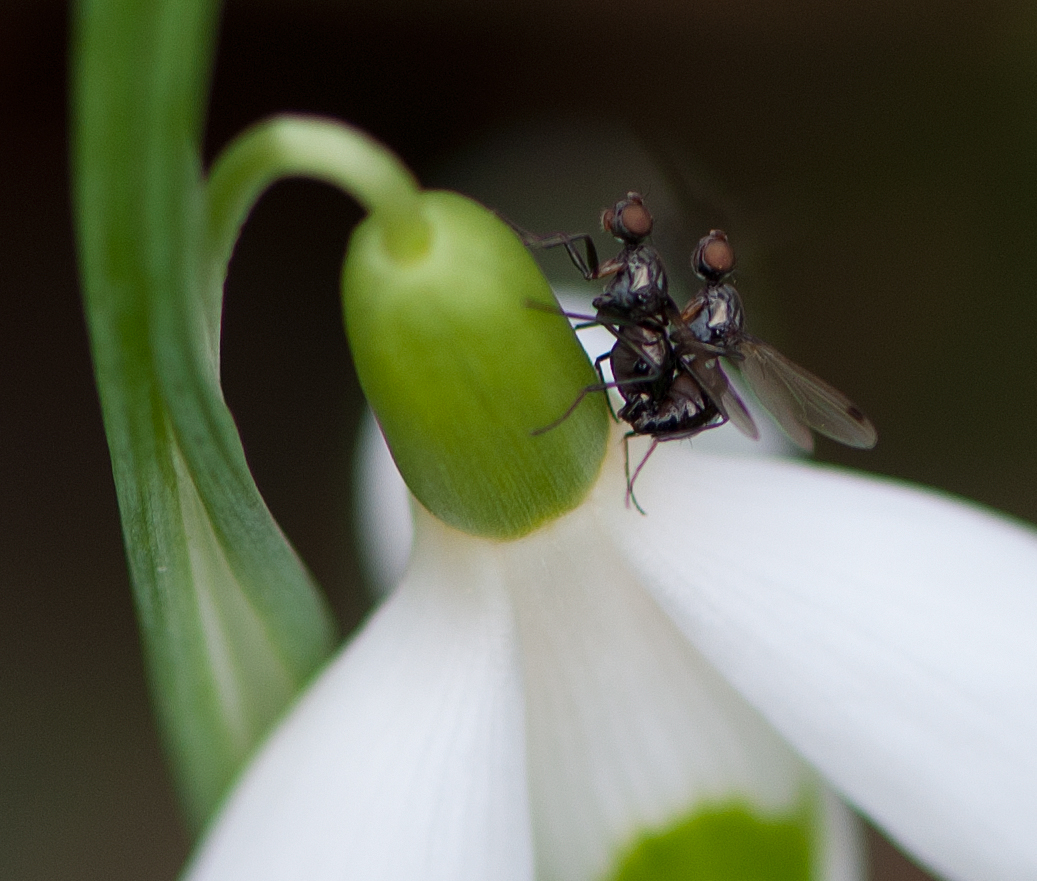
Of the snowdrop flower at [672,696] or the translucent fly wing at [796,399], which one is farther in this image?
the translucent fly wing at [796,399]

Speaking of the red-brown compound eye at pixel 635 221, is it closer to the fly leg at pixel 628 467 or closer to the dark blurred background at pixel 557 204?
the fly leg at pixel 628 467

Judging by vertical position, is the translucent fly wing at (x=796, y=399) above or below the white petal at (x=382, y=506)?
below

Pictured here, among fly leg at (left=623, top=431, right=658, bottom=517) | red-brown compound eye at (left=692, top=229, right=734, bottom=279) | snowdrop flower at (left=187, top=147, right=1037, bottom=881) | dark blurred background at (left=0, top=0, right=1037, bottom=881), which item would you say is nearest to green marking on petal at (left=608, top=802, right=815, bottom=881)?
snowdrop flower at (left=187, top=147, right=1037, bottom=881)

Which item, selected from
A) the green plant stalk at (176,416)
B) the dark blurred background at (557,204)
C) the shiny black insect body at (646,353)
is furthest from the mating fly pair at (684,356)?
the dark blurred background at (557,204)

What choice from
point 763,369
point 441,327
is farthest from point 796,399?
point 441,327

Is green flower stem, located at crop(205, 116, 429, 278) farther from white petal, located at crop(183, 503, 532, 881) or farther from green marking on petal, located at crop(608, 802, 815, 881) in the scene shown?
green marking on petal, located at crop(608, 802, 815, 881)

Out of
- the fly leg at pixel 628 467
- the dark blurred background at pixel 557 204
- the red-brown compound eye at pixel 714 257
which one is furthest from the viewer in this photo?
the dark blurred background at pixel 557 204

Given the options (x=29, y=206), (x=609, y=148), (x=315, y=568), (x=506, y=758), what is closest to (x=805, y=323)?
(x=609, y=148)
